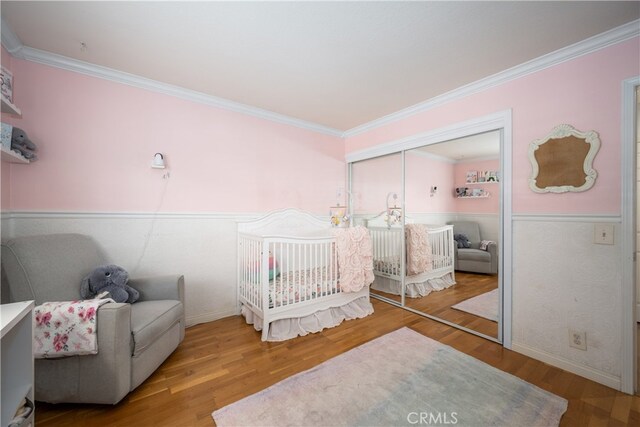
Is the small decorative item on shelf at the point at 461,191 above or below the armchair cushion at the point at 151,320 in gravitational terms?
above

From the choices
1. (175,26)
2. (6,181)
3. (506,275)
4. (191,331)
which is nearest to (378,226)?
(506,275)

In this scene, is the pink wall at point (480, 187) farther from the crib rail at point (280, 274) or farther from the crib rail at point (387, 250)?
the crib rail at point (280, 274)

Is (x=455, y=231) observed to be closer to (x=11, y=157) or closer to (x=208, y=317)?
(x=208, y=317)

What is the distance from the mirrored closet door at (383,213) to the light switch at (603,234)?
1.56 metres

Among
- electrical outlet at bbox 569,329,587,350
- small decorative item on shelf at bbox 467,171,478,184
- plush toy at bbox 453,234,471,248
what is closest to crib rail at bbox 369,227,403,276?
plush toy at bbox 453,234,471,248

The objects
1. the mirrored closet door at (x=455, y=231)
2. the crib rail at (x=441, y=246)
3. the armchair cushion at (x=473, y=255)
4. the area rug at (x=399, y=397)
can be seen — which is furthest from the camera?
the crib rail at (x=441, y=246)

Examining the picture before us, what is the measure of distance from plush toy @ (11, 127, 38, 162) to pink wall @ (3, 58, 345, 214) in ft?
0.42

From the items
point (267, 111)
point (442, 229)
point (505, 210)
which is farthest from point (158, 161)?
point (505, 210)

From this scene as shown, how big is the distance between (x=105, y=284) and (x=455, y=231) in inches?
124

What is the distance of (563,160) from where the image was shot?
1776 mm

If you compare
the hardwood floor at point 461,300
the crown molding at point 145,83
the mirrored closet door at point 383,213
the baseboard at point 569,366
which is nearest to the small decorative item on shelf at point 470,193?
the mirrored closet door at point 383,213

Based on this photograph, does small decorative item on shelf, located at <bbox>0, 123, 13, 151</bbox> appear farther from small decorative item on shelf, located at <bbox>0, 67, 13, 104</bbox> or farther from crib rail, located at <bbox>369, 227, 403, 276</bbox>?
crib rail, located at <bbox>369, 227, 403, 276</bbox>

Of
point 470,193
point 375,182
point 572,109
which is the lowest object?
point 470,193

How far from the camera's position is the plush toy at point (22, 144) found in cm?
164
